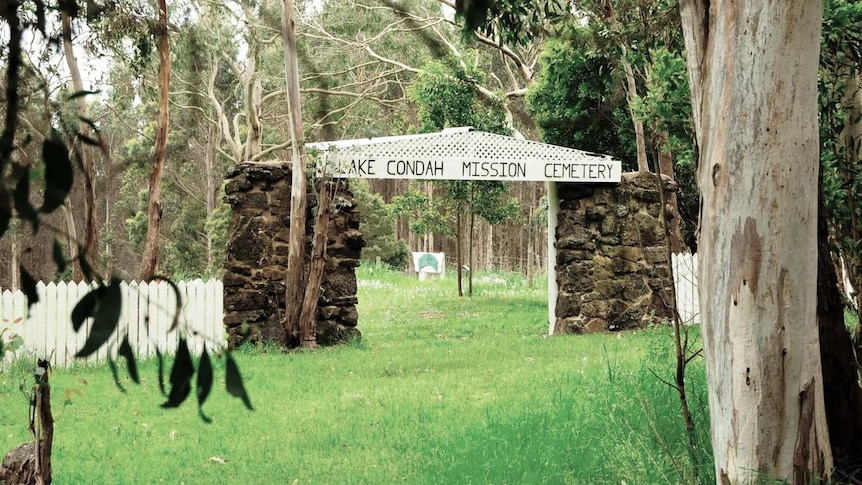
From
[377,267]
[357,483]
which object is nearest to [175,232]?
[377,267]

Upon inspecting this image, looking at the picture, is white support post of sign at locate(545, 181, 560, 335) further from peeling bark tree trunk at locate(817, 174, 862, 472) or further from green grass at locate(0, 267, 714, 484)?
peeling bark tree trunk at locate(817, 174, 862, 472)

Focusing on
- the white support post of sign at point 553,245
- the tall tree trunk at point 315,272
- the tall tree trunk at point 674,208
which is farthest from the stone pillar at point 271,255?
the tall tree trunk at point 674,208

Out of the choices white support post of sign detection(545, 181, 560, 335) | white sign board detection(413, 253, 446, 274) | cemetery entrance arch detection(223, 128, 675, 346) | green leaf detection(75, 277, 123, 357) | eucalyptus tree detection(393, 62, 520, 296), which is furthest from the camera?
white sign board detection(413, 253, 446, 274)

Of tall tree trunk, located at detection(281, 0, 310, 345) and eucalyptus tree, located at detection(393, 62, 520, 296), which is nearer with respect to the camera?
tall tree trunk, located at detection(281, 0, 310, 345)

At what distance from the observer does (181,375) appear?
2.61ft

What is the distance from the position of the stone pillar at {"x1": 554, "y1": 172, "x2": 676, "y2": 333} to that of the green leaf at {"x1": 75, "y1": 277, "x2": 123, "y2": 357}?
11.1 meters

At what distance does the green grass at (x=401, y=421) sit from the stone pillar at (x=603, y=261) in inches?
44.4

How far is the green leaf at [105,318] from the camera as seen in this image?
719mm

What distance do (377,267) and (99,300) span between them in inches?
909

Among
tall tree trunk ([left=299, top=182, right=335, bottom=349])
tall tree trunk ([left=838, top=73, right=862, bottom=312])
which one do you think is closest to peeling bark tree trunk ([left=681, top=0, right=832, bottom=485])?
tall tree trunk ([left=838, top=73, right=862, bottom=312])

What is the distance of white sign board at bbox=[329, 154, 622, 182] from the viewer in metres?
10.5

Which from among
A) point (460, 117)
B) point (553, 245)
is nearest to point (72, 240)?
point (553, 245)

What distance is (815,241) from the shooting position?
10.4 ft

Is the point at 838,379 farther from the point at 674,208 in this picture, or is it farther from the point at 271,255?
the point at 674,208
